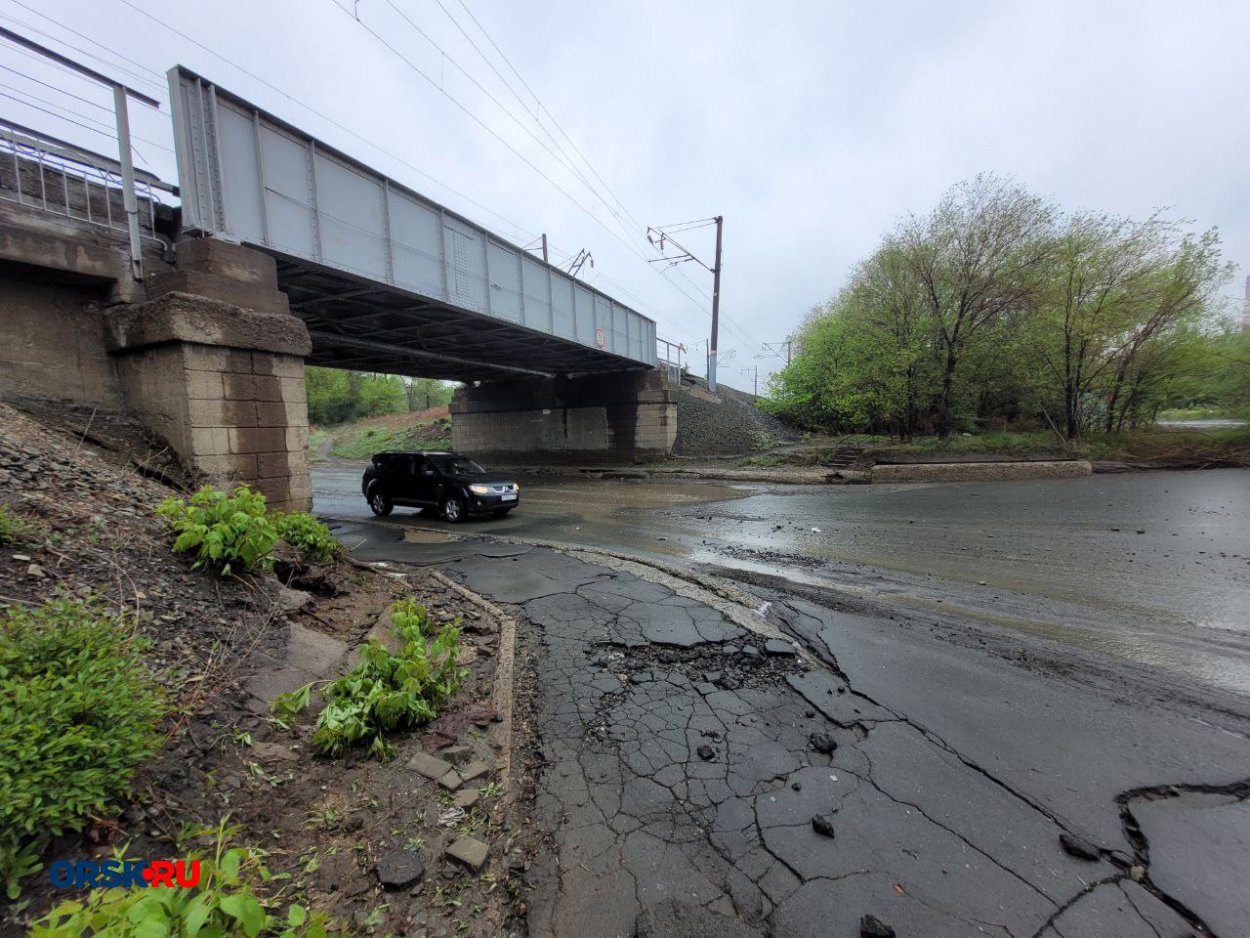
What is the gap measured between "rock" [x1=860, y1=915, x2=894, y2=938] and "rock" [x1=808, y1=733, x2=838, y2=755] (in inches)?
42.7

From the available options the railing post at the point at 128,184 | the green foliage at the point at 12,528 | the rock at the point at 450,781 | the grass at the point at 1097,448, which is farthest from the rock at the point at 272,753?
the grass at the point at 1097,448

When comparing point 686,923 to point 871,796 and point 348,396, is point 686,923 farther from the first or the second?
point 348,396

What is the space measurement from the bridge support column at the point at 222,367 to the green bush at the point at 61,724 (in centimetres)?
561

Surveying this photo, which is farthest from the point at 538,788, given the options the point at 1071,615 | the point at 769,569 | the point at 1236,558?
the point at 1236,558

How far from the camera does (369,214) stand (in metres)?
11.1

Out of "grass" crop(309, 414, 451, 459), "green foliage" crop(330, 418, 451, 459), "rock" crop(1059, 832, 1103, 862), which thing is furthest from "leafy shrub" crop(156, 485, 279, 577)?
"green foliage" crop(330, 418, 451, 459)

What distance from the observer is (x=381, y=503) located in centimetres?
1328

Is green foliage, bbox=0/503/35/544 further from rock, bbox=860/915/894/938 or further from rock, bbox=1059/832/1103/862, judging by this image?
rock, bbox=1059/832/1103/862

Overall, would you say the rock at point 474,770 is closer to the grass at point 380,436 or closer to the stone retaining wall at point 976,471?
the stone retaining wall at point 976,471

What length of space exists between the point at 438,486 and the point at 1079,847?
1202 cm

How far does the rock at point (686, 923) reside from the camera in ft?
6.40

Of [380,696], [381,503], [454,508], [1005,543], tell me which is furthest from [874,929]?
[381,503]

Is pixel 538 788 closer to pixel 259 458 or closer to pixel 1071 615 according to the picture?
pixel 1071 615

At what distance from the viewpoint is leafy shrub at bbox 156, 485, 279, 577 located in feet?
13.3
